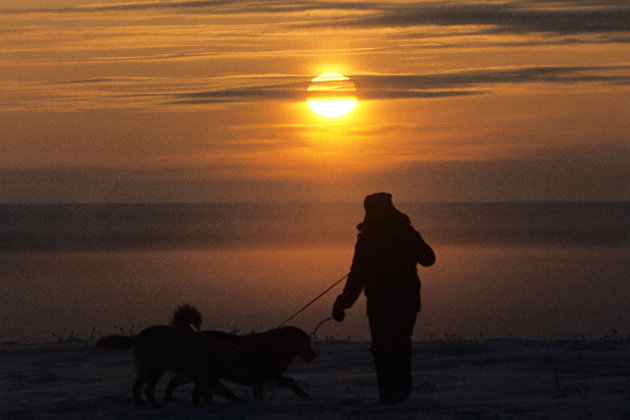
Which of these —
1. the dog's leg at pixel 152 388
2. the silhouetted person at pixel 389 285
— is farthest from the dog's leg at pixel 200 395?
the silhouetted person at pixel 389 285

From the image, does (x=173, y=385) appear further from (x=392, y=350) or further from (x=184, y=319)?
(x=392, y=350)

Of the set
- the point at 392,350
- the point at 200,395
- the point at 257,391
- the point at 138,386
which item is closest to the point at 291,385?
the point at 257,391

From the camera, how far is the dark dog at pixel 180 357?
9820 millimetres

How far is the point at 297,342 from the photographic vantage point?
10.2 metres

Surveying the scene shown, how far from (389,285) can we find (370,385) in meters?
1.65

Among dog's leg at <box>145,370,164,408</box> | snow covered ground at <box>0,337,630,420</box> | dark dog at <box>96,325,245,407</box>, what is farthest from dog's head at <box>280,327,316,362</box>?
dog's leg at <box>145,370,164,408</box>

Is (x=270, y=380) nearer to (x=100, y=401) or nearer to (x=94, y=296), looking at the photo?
(x=100, y=401)

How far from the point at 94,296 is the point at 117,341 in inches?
1100

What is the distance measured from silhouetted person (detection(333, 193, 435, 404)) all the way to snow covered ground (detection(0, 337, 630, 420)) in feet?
1.27

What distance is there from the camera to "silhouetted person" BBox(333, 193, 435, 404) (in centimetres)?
965

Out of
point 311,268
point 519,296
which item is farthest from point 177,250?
point 519,296

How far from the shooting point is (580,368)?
11156 millimetres

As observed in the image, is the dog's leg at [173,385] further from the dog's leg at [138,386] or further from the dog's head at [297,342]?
the dog's head at [297,342]

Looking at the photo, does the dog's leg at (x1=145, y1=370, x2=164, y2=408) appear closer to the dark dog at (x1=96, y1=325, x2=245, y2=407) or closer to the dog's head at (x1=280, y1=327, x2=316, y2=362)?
the dark dog at (x1=96, y1=325, x2=245, y2=407)
